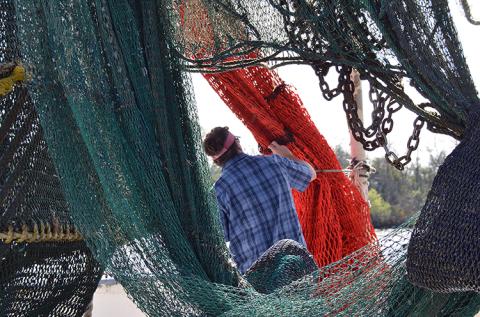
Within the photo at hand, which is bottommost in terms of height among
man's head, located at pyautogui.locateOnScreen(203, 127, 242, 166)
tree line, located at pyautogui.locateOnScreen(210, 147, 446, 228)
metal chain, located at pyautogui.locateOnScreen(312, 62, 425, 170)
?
metal chain, located at pyautogui.locateOnScreen(312, 62, 425, 170)

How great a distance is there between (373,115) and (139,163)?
2.12 feet

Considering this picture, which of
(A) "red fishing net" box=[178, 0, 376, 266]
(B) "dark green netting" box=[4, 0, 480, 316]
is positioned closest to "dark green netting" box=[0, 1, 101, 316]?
(B) "dark green netting" box=[4, 0, 480, 316]

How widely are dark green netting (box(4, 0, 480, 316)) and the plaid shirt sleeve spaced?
1.46m

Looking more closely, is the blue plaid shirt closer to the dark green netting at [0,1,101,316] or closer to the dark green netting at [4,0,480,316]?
the dark green netting at [0,1,101,316]

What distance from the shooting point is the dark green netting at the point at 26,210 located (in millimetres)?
2461

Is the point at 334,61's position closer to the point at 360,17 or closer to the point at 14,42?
the point at 360,17

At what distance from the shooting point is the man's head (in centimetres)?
387

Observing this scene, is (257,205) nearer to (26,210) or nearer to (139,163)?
(26,210)

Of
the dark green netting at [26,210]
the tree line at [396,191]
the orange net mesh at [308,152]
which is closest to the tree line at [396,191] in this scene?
the tree line at [396,191]

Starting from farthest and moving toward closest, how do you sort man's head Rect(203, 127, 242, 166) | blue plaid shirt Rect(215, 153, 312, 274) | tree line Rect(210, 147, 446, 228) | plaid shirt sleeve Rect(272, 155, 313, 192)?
tree line Rect(210, 147, 446, 228), man's head Rect(203, 127, 242, 166), plaid shirt sleeve Rect(272, 155, 313, 192), blue plaid shirt Rect(215, 153, 312, 274)

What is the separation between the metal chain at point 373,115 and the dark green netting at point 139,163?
1.23 feet

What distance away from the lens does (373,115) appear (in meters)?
2.21

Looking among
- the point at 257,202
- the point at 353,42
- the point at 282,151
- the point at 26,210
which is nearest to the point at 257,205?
the point at 257,202

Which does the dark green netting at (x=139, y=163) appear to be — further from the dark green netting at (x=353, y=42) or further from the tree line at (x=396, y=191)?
the tree line at (x=396, y=191)
